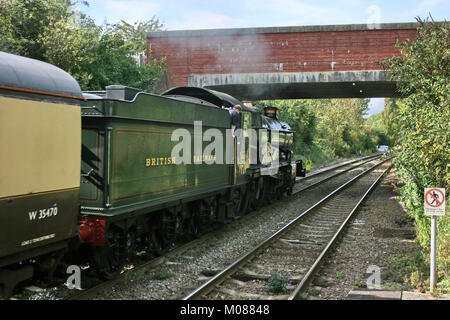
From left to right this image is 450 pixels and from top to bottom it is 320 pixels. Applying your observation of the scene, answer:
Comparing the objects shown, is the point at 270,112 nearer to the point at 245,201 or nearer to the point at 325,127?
the point at 245,201

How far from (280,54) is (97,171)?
14.9 meters

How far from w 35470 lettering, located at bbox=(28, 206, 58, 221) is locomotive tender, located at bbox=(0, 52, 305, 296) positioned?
0.04 ft

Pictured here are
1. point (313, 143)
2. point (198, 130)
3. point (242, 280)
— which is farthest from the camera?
point (313, 143)

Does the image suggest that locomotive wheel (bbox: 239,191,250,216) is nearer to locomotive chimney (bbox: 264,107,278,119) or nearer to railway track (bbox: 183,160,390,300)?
railway track (bbox: 183,160,390,300)

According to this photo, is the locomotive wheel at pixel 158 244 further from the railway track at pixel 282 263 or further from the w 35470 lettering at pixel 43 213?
the w 35470 lettering at pixel 43 213

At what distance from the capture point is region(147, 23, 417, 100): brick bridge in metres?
18.8

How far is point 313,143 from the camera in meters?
37.3

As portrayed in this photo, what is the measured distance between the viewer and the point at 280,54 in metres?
19.3

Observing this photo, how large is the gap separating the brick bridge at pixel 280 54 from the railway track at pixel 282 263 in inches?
327

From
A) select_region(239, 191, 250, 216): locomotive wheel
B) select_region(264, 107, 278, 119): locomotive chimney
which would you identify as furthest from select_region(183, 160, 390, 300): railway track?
select_region(264, 107, 278, 119): locomotive chimney

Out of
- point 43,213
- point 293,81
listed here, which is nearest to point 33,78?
point 43,213
